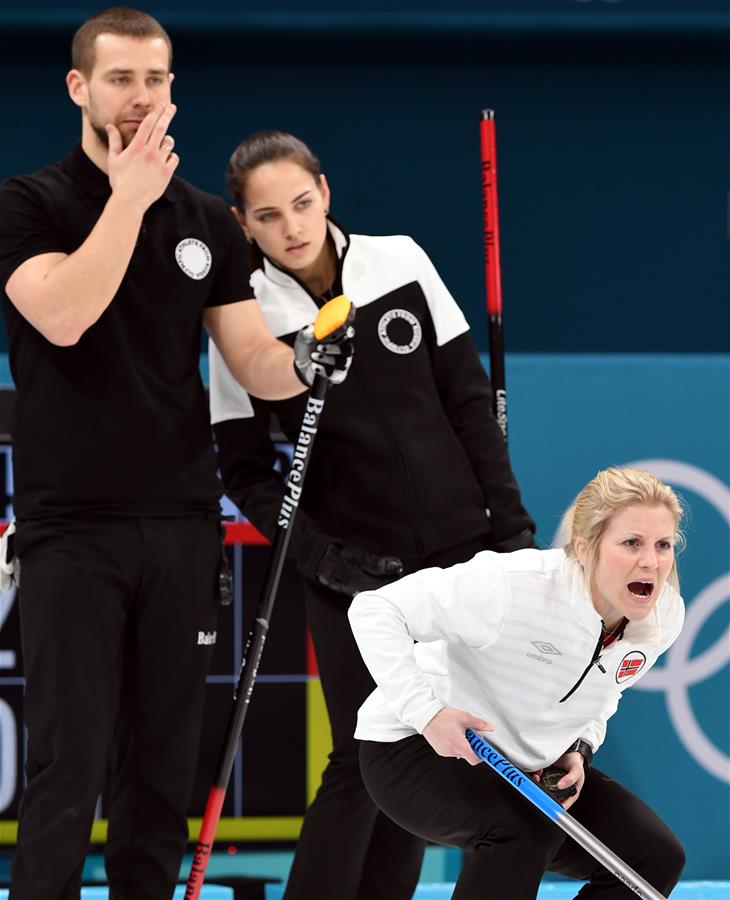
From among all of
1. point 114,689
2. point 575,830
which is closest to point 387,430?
point 114,689

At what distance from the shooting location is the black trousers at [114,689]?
2.44 metres

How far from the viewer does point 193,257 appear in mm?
2656

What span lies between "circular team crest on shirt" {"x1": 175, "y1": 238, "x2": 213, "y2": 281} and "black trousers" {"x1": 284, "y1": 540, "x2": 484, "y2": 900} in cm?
69

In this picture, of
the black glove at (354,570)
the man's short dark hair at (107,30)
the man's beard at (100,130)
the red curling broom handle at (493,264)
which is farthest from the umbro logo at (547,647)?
the man's short dark hair at (107,30)

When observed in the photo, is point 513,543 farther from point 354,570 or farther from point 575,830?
point 575,830

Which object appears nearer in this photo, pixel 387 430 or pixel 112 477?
pixel 112 477

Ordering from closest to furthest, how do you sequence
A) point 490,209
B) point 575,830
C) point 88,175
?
point 575,830, point 88,175, point 490,209

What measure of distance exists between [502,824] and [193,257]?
46.5 inches

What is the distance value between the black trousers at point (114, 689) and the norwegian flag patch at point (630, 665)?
0.76 metres

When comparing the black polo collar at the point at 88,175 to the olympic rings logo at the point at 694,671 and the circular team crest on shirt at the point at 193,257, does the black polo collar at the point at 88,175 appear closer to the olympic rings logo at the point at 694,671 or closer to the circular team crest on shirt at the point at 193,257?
the circular team crest on shirt at the point at 193,257

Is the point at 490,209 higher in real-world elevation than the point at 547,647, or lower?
higher

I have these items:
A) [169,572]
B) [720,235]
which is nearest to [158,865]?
[169,572]

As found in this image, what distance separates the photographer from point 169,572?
2557 millimetres

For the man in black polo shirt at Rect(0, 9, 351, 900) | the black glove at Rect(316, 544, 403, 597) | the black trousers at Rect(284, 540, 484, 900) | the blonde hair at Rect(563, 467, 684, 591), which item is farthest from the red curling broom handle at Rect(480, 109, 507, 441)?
the blonde hair at Rect(563, 467, 684, 591)
